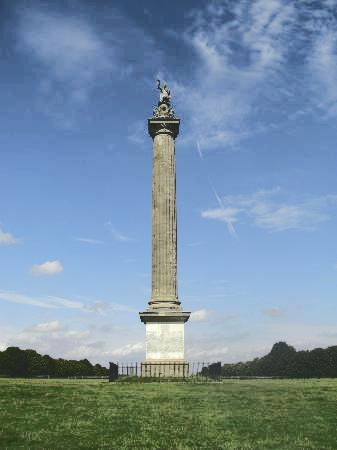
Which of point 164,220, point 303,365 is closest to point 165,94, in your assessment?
point 164,220

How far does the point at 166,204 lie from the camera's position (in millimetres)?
33219

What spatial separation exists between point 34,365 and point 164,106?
53751 mm

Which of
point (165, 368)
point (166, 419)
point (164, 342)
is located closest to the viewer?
point (166, 419)

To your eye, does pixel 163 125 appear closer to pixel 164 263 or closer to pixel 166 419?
pixel 164 263

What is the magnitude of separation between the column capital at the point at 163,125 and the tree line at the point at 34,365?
160ft

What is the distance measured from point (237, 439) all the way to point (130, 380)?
56.4 feet

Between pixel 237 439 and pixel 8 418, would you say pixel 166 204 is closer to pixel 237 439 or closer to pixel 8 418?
pixel 8 418

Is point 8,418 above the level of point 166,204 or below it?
below

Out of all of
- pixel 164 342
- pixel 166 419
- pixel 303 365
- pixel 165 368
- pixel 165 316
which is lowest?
pixel 166 419

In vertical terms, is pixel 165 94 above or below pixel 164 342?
above

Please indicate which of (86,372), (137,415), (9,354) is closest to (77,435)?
(137,415)

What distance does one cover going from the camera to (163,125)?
35.1 metres

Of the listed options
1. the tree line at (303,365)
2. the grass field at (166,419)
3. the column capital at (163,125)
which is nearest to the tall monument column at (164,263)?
the column capital at (163,125)

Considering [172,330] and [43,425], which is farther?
[172,330]
